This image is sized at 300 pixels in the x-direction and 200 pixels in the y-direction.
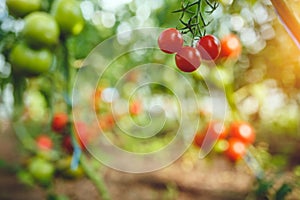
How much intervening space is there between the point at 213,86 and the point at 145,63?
929mm

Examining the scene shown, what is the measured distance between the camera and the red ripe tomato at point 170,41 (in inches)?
27.3

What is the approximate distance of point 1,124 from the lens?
5.01 meters

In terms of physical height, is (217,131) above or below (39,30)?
below

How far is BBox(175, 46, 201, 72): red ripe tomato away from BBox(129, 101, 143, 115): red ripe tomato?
2.56 meters

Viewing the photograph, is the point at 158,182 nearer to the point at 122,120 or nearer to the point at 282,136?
the point at 122,120

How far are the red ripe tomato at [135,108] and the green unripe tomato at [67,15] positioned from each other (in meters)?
2.23

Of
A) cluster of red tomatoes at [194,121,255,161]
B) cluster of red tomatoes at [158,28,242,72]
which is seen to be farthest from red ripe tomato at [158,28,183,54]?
cluster of red tomatoes at [194,121,255,161]

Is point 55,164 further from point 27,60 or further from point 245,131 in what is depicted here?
point 27,60

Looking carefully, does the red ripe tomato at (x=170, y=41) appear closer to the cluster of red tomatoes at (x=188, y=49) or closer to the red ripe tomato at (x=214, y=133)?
the cluster of red tomatoes at (x=188, y=49)

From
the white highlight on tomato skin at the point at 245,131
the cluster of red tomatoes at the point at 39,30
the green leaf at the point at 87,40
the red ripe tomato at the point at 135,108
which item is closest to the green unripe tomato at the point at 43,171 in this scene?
the green leaf at the point at 87,40

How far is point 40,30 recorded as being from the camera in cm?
92

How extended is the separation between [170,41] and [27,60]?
0.36 meters

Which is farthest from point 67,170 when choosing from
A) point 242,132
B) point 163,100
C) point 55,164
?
point 163,100

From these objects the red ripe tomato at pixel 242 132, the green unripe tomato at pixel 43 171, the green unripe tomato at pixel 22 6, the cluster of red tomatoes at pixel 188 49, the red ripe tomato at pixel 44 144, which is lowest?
the red ripe tomato at pixel 44 144
